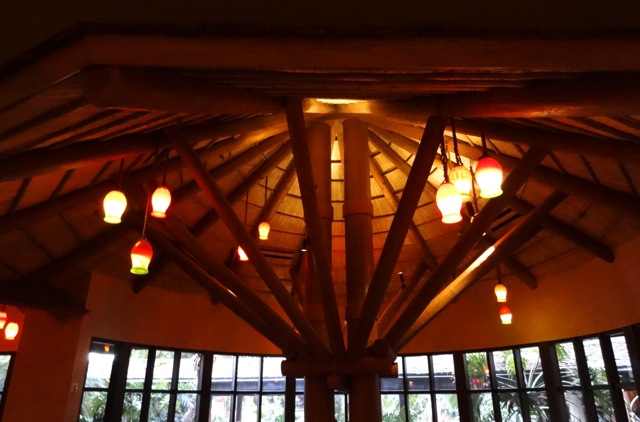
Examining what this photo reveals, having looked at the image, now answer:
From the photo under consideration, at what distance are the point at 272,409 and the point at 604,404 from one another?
6.71 m

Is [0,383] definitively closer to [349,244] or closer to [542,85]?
[349,244]

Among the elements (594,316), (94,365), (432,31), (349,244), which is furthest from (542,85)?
(94,365)

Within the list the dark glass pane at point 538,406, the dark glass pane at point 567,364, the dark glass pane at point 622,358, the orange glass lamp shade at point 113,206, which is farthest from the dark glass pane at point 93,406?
the dark glass pane at point 622,358

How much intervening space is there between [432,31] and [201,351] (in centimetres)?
936

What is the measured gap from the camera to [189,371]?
33.3 feet

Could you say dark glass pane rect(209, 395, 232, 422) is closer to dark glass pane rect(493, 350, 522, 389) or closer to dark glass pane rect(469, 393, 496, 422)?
dark glass pane rect(469, 393, 496, 422)

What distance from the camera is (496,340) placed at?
10023 mm

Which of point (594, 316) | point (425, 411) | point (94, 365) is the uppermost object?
point (594, 316)

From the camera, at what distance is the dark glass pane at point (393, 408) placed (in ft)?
35.6

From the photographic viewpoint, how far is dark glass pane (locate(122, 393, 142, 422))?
8942 millimetres

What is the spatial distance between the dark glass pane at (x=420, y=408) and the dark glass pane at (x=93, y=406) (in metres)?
6.61

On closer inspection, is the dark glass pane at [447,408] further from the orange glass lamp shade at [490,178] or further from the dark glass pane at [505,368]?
the orange glass lamp shade at [490,178]

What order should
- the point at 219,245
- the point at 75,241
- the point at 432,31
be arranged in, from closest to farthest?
the point at 432,31, the point at 75,241, the point at 219,245

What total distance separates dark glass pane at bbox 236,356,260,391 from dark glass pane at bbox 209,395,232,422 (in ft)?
1.40
